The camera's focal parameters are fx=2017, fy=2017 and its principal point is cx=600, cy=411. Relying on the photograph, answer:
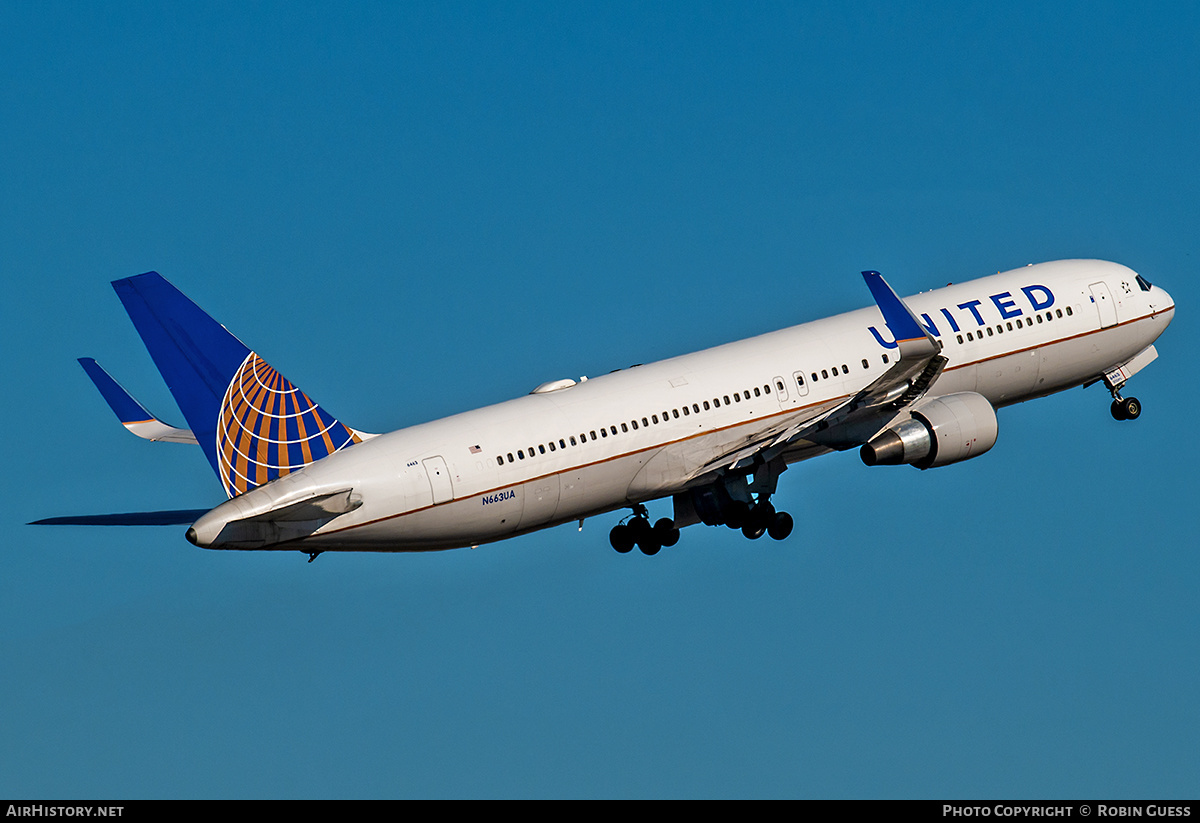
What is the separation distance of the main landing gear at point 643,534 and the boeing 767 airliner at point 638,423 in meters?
0.06

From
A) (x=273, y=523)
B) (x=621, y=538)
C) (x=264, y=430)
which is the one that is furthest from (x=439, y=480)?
(x=621, y=538)

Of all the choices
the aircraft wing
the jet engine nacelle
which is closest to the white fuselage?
the aircraft wing

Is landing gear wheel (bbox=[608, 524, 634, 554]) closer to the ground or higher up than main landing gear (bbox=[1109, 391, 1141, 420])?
closer to the ground

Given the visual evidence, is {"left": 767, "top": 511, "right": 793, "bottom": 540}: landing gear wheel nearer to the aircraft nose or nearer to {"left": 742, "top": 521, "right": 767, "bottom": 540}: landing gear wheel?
{"left": 742, "top": 521, "right": 767, "bottom": 540}: landing gear wheel

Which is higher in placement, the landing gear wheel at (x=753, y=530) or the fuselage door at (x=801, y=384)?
the fuselage door at (x=801, y=384)

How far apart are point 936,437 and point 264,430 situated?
1820 centimetres

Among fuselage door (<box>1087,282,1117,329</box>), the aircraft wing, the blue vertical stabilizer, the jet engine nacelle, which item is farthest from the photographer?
→ fuselage door (<box>1087,282,1117,329</box>)

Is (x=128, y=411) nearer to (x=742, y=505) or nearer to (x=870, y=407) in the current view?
(x=742, y=505)

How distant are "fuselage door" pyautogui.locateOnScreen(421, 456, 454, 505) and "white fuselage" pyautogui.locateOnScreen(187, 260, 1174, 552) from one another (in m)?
0.02

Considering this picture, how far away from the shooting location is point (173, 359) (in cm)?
4938

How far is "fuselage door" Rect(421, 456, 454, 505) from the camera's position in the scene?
49906 mm

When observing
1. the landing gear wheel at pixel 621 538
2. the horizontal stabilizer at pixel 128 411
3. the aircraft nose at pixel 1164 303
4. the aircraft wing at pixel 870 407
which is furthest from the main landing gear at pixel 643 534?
the aircraft nose at pixel 1164 303

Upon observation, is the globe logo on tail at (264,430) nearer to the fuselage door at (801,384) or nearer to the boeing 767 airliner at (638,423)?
the boeing 767 airliner at (638,423)

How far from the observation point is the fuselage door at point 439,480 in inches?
1965
